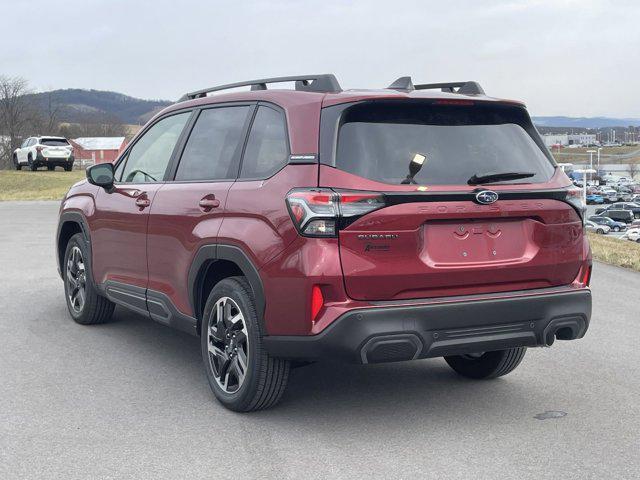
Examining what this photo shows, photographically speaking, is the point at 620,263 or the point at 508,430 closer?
the point at 508,430

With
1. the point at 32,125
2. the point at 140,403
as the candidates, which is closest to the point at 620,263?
the point at 140,403

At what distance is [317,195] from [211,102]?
166 centimetres

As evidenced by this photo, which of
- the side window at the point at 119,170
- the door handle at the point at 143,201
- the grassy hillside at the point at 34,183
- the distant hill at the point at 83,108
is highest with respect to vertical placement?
the distant hill at the point at 83,108

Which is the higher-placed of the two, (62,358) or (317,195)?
(317,195)

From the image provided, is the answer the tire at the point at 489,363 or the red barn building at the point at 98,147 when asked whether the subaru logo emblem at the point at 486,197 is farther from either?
the red barn building at the point at 98,147

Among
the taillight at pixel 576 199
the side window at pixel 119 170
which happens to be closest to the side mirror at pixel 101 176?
the side window at pixel 119 170

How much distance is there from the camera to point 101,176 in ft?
21.0

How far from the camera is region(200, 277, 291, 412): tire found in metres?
4.55

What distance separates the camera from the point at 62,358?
6.12 m

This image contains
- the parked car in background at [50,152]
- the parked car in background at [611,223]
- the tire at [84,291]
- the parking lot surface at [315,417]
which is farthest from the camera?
the parked car in background at [611,223]

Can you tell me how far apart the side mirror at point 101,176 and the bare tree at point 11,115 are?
242ft

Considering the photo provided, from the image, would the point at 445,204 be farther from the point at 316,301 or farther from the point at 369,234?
the point at 316,301

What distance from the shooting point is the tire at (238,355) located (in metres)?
4.55

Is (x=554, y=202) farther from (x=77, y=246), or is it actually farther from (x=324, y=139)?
(x=77, y=246)
